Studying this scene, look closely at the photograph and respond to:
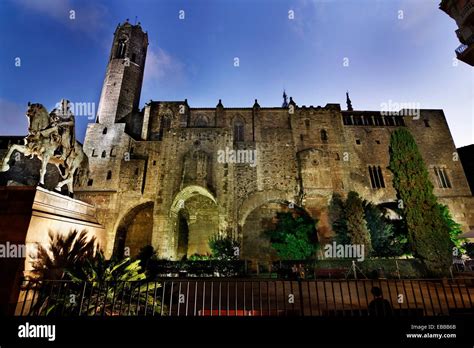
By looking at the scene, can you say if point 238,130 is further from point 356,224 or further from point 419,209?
point 419,209

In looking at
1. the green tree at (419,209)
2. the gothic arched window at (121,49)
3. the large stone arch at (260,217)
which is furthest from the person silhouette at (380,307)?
the gothic arched window at (121,49)

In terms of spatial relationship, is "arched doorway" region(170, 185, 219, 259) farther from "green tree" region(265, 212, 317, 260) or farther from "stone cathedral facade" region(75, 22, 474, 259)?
"green tree" region(265, 212, 317, 260)

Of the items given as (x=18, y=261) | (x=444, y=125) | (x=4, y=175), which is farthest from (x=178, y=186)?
(x=444, y=125)

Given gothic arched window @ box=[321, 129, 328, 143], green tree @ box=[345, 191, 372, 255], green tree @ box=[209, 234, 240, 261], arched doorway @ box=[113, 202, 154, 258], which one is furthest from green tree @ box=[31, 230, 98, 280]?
gothic arched window @ box=[321, 129, 328, 143]

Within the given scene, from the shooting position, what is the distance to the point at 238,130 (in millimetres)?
23453

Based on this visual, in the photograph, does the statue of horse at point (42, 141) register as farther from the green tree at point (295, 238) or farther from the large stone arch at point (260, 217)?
the green tree at point (295, 238)

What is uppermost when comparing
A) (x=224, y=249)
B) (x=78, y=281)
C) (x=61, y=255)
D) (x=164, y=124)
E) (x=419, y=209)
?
(x=164, y=124)

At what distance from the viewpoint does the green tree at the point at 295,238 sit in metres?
16.2

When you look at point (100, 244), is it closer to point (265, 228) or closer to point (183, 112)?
point (265, 228)

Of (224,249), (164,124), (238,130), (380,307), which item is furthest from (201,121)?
(380,307)

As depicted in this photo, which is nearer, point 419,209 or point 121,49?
point 419,209

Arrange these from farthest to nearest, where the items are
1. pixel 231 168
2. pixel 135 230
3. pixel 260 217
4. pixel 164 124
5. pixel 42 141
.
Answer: pixel 164 124 < pixel 260 217 < pixel 135 230 < pixel 231 168 < pixel 42 141

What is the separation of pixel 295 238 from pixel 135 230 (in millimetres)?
15684

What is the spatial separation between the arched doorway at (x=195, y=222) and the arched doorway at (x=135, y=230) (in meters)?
3.20
